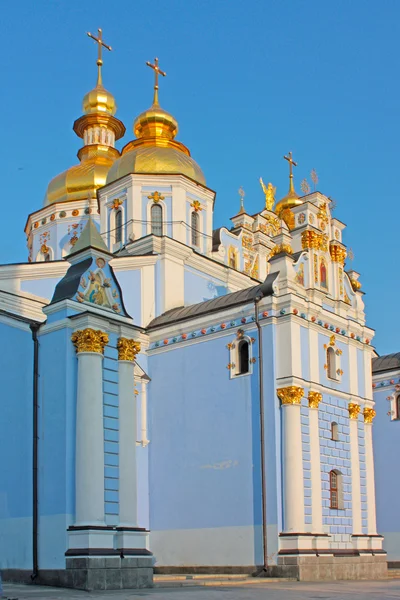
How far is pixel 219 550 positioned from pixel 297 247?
10253mm

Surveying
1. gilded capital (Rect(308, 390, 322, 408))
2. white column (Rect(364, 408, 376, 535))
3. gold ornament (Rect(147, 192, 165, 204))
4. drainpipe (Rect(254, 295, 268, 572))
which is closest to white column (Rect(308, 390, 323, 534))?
gilded capital (Rect(308, 390, 322, 408))

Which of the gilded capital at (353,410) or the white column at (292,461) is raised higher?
the gilded capital at (353,410)

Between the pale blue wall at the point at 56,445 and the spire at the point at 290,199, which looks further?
the spire at the point at 290,199

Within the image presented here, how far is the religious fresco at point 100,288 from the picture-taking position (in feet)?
54.4

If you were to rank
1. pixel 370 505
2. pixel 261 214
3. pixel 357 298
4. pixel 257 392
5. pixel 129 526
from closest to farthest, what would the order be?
pixel 129 526
pixel 257 392
pixel 370 505
pixel 357 298
pixel 261 214

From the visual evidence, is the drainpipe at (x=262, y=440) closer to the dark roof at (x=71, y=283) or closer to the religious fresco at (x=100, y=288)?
the religious fresco at (x=100, y=288)

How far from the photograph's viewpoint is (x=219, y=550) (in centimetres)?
2084

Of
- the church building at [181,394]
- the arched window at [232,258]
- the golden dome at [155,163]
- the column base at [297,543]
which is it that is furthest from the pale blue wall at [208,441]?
the golden dome at [155,163]

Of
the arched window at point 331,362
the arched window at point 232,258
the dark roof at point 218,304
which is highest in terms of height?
the arched window at point 232,258

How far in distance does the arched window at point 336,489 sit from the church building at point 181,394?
72mm

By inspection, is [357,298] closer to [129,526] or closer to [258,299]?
[258,299]

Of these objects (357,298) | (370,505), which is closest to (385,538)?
(370,505)

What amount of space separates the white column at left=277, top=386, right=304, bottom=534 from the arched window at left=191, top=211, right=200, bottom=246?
8.15 m

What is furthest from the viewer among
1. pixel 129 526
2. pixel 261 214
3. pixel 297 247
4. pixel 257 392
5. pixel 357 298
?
pixel 261 214
